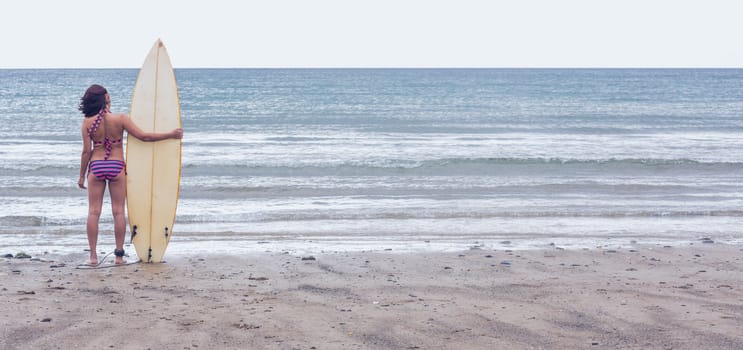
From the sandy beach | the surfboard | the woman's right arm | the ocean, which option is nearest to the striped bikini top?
the woman's right arm

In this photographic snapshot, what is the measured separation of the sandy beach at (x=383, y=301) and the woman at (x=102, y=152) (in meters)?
0.42

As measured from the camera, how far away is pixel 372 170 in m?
13.9

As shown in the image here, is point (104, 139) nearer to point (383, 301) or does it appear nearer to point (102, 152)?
point (102, 152)

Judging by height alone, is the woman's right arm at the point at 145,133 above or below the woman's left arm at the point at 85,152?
above

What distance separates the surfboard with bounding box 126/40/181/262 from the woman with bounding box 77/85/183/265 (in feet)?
0.66

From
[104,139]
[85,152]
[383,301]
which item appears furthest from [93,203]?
[383,301]

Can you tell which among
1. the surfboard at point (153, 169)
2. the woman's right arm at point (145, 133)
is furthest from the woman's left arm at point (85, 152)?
the surfboard at point (153, 169)

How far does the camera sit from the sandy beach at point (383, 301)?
4070mm

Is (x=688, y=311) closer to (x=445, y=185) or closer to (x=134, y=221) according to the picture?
(x=134, y=221)

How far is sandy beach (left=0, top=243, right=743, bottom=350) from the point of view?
4.07 meters

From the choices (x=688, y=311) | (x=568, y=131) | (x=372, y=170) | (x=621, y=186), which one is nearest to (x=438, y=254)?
(x=688, y=311)

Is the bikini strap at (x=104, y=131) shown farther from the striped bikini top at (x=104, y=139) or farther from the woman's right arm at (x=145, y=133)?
the woman's right arm at (x=145, y=133)

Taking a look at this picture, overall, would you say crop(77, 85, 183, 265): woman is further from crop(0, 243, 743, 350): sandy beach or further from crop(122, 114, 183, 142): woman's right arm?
crop(0, 243, 743, 350): sandy beach

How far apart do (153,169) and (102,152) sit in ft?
1.84
